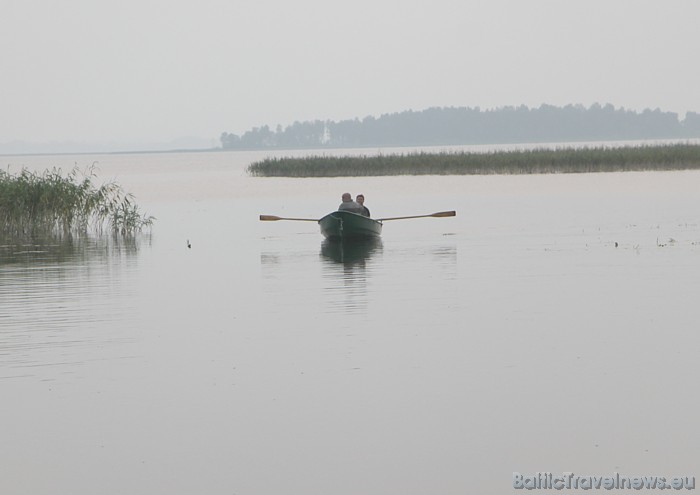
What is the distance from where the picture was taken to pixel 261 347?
45.9ft

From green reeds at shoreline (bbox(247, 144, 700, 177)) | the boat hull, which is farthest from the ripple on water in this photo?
green reeds at shoreline (bbox(247, 144, 700, 177))

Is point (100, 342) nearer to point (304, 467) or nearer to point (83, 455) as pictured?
point (83, 455)

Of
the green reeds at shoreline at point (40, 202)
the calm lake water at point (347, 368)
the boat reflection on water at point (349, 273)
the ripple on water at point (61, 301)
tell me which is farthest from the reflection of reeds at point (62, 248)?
the boat reflection on water at point (349, 273)

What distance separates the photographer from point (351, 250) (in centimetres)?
2717

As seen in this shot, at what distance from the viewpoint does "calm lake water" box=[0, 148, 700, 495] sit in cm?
888

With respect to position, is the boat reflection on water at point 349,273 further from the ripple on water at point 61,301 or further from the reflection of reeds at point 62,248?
the reflection of reeds at point 62,248

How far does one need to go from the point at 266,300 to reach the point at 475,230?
618 inches

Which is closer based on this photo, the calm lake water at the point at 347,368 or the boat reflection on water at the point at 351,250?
the calm lake water at the point at 347,368

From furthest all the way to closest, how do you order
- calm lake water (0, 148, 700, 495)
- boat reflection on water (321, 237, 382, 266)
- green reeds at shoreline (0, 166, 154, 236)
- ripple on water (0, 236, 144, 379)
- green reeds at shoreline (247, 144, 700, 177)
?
green reeds at shoreline (247, 144, 700, 177) → green reeds at shoreline (0, 166, 154, 236) → boat reflection on water (321, 237, 382, 266) → ripple on water (0, 236, 144, 379) → calm lake water (0, 148, 700, 495)

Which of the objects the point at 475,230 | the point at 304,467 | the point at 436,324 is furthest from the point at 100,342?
the point at 475,230

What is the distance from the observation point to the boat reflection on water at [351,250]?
25.0m

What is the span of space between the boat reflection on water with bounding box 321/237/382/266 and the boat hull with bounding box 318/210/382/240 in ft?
0.51

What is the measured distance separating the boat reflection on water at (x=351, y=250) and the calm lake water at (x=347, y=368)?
21cm

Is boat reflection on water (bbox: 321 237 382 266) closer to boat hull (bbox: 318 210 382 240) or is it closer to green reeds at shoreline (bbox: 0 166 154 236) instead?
boat hull (bbox: 318 210 382 240)
